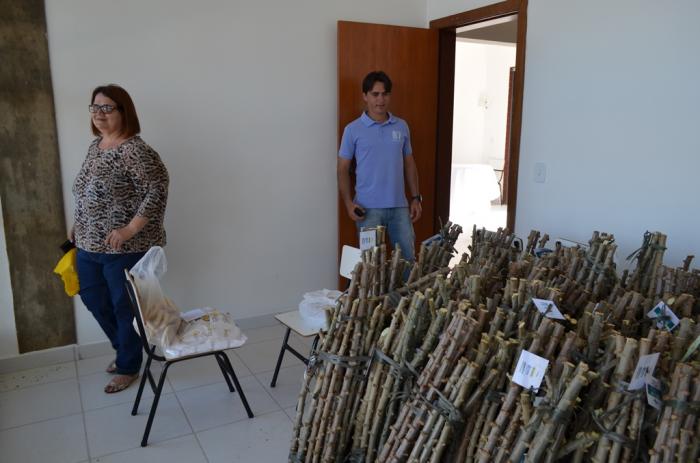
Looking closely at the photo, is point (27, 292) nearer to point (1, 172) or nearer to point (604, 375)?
point (1, 172)

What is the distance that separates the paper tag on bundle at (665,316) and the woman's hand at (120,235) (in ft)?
6.81

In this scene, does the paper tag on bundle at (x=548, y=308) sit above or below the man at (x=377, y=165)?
below

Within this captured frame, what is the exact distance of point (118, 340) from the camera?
276cm

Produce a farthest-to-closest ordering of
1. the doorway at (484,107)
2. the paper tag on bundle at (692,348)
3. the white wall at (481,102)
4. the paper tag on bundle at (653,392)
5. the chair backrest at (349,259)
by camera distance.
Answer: the white wall at (481,102)
the doorway at (484,107)
the chair backrest at (349,259)
the paper tag on bundle at (692,348)
the paper tag on bundle at (653,392)

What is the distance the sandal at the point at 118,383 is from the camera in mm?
2646

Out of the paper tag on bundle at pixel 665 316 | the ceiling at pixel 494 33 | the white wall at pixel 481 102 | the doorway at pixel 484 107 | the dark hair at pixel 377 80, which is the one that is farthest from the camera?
the white wall at pixel 481 102

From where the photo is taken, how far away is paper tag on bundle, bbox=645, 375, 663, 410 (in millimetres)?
1175

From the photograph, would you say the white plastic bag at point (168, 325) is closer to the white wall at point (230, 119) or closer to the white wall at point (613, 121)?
the white wall at point (230, 119)

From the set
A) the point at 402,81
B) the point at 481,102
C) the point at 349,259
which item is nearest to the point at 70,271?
the point at 349,259

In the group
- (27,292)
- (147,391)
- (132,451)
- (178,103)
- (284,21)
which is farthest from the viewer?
(284,21)

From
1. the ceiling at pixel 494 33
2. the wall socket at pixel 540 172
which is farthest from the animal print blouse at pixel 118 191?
the ceiling at pixel 494 33

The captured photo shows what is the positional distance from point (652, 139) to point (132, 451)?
261 centimetres

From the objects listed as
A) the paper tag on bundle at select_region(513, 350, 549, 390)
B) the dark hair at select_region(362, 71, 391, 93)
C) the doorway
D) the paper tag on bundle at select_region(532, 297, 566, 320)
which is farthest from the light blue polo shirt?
the doorway

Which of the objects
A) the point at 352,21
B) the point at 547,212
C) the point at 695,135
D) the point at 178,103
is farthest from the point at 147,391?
the point at 695,135
